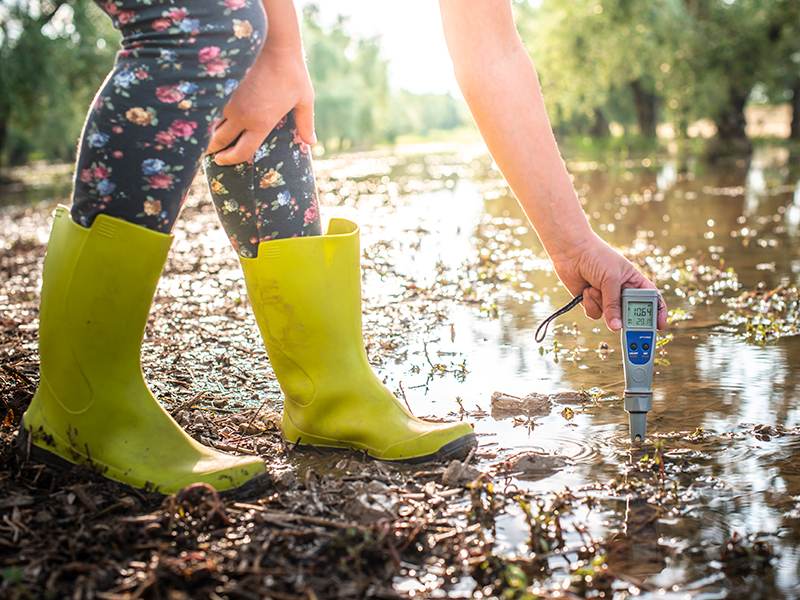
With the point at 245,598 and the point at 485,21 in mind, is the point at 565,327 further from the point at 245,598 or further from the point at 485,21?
the point at 245,598

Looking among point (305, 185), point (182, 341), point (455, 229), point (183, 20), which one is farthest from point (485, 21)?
point (455, 229)

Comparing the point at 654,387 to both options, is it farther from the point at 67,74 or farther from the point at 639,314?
the point at 67,74

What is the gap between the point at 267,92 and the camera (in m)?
1.75

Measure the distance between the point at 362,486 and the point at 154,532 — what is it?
45 centimetres

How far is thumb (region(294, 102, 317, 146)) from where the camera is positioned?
6.16ft

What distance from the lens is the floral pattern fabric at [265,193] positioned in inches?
72.7

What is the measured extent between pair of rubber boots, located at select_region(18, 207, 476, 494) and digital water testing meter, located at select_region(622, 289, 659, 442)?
42cm

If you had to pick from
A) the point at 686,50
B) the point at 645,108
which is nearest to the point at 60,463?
the point at 686,50

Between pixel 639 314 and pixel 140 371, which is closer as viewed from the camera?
pixel 140 371

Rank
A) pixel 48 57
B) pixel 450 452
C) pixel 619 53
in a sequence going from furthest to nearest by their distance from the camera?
1. pixel 619 53
2. pixel 48 57
3. pixel 450 452

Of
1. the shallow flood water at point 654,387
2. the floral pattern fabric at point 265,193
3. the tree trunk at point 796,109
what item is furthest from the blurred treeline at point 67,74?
the tree trunk at point 796,109

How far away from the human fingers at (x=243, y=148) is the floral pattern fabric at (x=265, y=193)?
1.3 inches

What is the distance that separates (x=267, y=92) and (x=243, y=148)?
0.15m

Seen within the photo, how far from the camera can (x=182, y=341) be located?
3.03 meters
